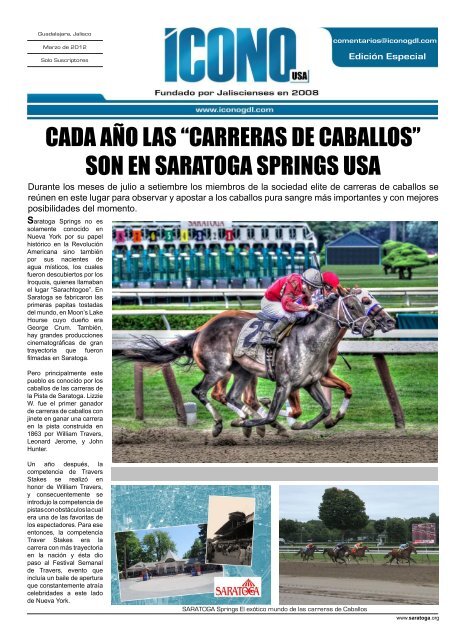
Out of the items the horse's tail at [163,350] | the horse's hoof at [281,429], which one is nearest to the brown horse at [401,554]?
the horse's hoof at [281,429]

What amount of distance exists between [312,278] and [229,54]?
93.8 inches

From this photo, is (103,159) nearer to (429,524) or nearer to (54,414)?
(54,414)

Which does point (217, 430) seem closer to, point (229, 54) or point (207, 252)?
point (207, 252)

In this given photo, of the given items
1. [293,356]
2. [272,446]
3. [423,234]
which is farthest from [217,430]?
[423,234]

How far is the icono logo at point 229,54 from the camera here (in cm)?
1392

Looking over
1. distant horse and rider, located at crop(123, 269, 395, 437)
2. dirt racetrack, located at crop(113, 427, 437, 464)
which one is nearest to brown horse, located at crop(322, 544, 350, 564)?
dirt racetrack, located at crop(113, 427, 437, 464)

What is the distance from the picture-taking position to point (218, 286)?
53.3 feet

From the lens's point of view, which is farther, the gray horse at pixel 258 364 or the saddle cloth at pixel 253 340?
the saddle cloth at pixel 253 340

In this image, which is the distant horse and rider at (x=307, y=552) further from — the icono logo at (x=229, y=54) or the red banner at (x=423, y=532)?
the icono logo at (x=229, y=54)

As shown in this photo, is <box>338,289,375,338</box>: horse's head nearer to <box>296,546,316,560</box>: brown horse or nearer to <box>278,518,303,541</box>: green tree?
<box>278,518,303,541</box>: green tree

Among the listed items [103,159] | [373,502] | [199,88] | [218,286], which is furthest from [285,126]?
[373,502]

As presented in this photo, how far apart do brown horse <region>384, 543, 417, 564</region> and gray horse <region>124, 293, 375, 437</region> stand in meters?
1.57

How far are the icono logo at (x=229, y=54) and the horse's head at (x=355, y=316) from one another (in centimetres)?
229

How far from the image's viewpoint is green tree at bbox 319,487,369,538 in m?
13.8
